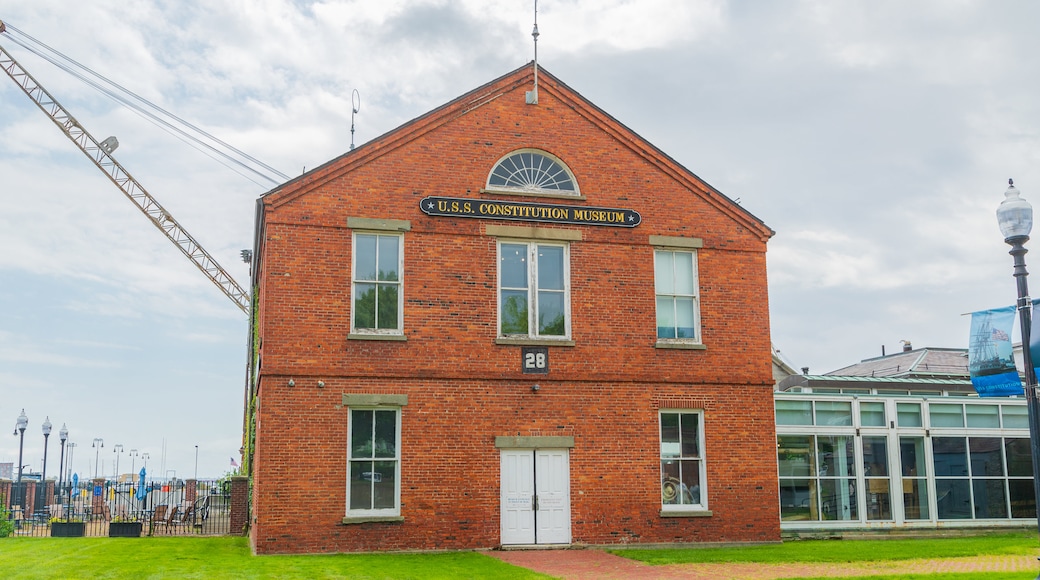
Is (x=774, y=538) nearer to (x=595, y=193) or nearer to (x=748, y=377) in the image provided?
(x=748, y=377)

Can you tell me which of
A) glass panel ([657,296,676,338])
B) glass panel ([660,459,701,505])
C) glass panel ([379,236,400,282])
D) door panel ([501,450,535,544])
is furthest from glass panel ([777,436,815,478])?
glass panel ([379,236,400,282])

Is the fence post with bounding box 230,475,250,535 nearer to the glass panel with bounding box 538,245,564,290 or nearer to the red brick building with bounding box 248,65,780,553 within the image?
the red brick building with bounding box 248,65,780,553

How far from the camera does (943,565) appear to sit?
57.3 feet

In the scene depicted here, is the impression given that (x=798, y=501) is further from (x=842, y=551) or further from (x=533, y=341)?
(x=533, y=341)

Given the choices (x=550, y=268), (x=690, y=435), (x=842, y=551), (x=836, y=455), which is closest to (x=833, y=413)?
(x=836, y=455)

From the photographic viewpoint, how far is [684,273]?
21.8 meters

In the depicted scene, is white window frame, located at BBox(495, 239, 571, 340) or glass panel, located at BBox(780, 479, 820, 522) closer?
white window frame, located at BBox(495, 239, 571, 340)

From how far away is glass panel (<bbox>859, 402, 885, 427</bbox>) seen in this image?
24.2 m

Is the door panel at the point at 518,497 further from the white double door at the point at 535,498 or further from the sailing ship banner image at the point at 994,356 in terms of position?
the sailing ship banner image at the point at 994,356

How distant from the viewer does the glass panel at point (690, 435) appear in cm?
2111

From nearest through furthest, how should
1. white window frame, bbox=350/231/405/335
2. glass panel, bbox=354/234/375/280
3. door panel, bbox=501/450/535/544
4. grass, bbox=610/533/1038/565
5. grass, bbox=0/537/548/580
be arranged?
grass, bbox=0/537/548/580
grass, bbox=610/533/1038/565
white window frame, bbox=350/231/405/335
door panel, bbox=501/450/535/544
glass panel, bbox=354/234/375/280

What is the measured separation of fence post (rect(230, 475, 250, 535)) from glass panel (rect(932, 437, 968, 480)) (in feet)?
53.8

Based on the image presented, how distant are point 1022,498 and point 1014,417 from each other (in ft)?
6.53

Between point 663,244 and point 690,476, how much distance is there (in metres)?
4.89
